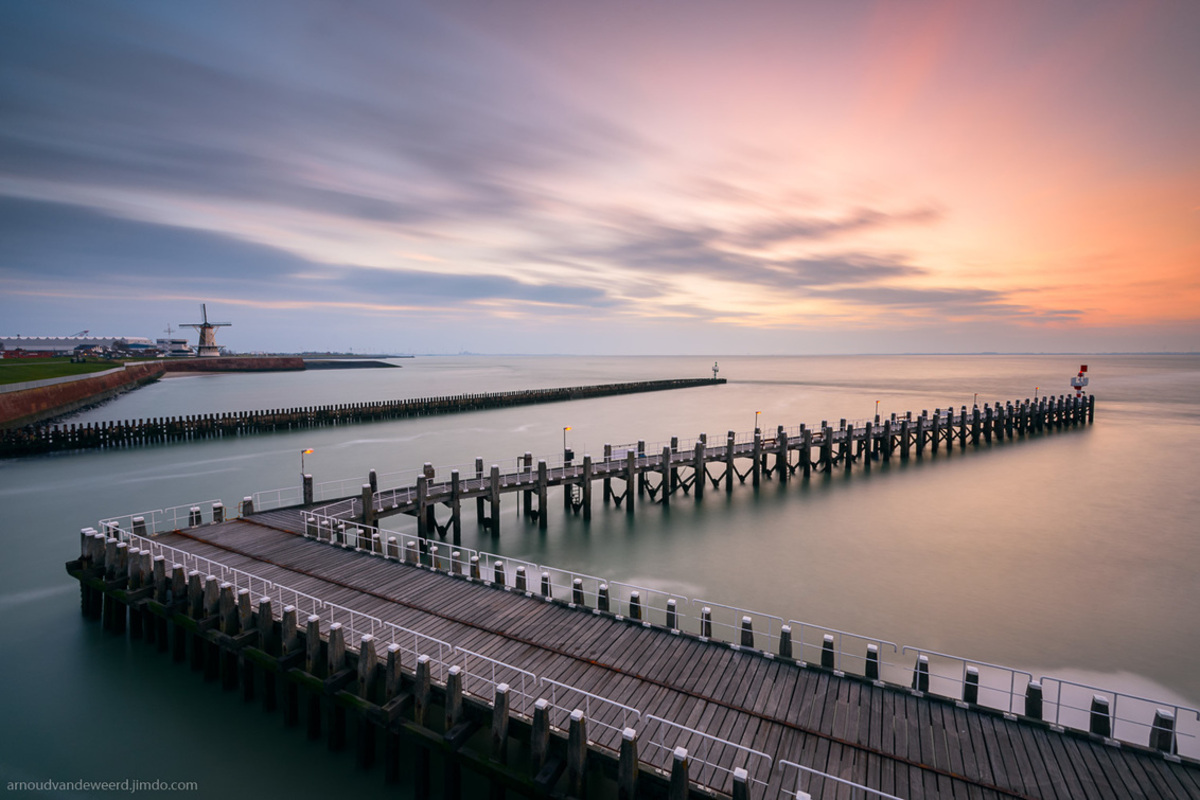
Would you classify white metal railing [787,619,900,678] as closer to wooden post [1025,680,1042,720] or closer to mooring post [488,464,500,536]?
wooden post [1025,680,1042,720]

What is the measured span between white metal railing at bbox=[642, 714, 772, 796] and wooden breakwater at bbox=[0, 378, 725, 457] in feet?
179

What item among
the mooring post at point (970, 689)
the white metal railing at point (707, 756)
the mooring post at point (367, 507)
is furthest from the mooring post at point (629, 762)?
the mooring post at point (367, 507)

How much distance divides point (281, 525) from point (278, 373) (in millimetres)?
166501

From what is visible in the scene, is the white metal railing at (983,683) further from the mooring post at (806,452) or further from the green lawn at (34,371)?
the green lawn at (34,371)

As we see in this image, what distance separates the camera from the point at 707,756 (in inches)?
354

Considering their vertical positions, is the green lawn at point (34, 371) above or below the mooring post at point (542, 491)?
above

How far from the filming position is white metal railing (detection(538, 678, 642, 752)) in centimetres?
945

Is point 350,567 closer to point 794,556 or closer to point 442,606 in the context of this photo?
point 442,606

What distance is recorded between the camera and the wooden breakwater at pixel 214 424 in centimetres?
4362

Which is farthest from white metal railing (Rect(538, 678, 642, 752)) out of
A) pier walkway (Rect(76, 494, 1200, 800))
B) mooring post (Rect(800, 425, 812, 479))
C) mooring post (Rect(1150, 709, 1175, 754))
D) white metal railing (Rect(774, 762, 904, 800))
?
mooring post (Rect(800, 425, 812, 479))

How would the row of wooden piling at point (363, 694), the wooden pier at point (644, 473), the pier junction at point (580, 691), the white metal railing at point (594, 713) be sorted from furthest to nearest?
the wooden pier at point (644, 473) → the white metal railing at point (594, 713) → the row of wooden piling at point (363, 694) → the pier junction at point (580, 691)

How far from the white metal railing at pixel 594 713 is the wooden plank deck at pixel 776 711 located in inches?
1.9

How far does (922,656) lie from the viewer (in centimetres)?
1073

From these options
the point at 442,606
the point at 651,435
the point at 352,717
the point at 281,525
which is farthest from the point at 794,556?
the point at 651,435
